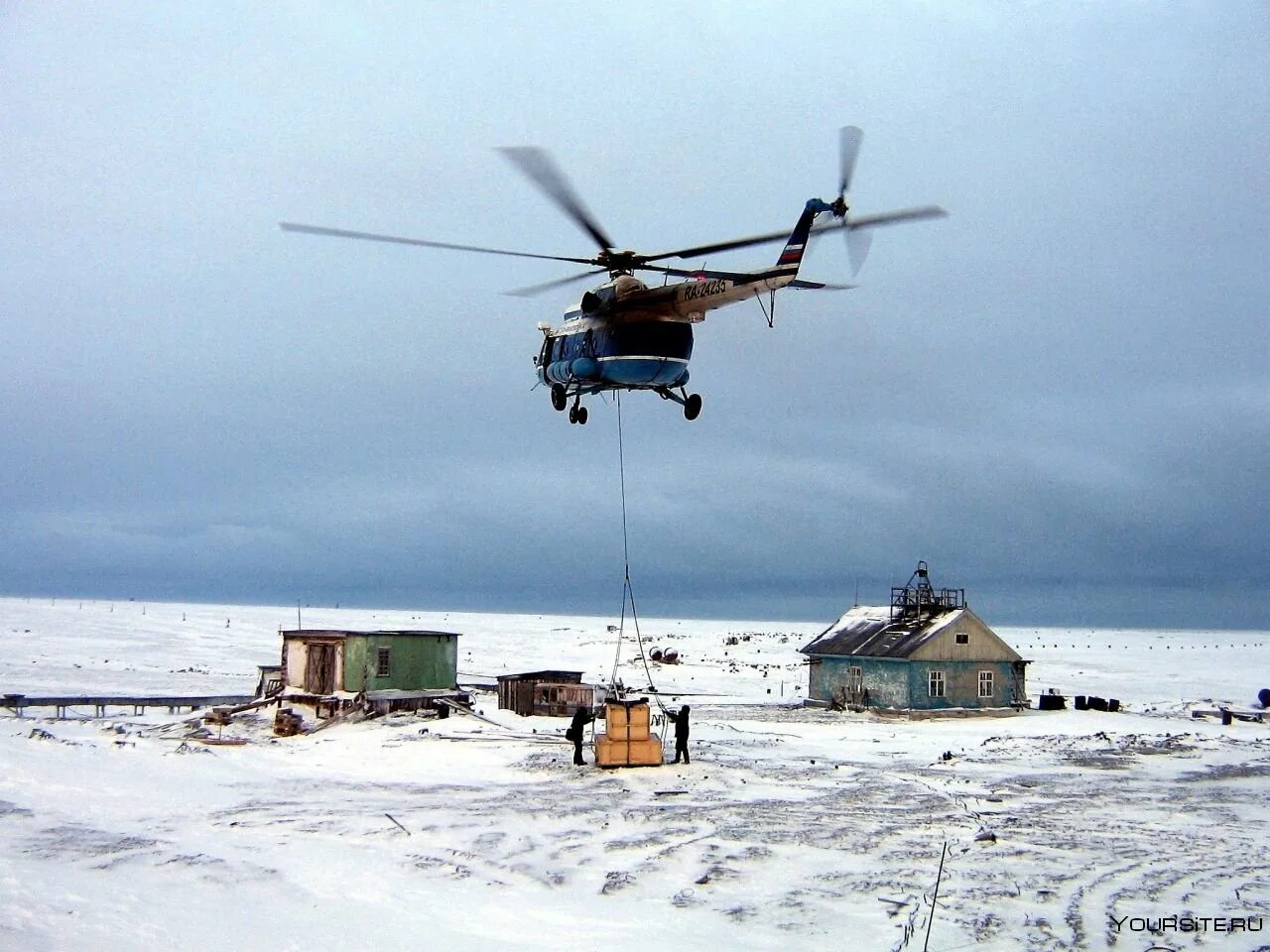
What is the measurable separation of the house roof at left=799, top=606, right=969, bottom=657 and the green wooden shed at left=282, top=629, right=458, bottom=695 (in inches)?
562

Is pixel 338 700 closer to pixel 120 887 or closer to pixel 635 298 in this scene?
pixel 635 298

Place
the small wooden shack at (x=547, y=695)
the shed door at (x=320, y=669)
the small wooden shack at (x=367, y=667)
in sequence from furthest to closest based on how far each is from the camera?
1. the small wooden shack at (x=547, y=695)
2. the shed door at (x=320, y=669)
3. the small wooden shack at (x=367, y=667)

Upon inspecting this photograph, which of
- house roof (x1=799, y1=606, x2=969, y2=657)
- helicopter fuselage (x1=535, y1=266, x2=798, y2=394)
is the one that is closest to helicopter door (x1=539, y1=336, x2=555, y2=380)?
helicopter fuselage (x1=535, y1=266, x2=798, y2=394)

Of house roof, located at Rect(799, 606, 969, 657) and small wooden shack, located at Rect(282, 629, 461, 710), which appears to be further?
house roof, located at Rect(799, 606, 969, 657)

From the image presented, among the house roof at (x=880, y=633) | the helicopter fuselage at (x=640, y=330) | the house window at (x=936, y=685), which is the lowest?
the house window at (x=936, y=685)

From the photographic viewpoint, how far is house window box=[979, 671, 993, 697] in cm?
4316

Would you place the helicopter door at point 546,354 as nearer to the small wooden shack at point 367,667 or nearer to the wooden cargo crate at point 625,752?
the wooden cargo crate at point 625,752

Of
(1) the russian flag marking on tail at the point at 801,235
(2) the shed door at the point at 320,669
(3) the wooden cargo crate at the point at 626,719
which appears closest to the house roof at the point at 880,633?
(2) the shed door at the point at 320,669

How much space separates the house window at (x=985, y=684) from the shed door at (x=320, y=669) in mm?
21350

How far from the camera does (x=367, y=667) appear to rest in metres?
36.4

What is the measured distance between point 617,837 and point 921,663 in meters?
25.0

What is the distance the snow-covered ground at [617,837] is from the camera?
567 inches

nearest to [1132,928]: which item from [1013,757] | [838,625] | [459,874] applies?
[459,874]

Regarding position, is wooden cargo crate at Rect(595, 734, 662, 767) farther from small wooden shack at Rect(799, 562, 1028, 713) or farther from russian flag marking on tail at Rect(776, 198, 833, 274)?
small wooden shack at Rect(799, 562, 1028, 713)
